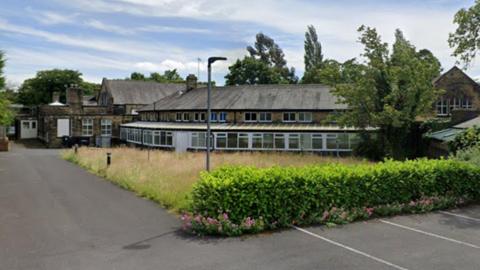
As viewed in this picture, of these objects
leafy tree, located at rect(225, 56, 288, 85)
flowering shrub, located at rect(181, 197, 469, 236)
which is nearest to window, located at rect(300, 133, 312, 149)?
flowering shrub, located at rect(181, 197, 469, 236)

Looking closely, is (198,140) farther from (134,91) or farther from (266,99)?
(134,91)

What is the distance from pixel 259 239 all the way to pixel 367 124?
20.9 meters

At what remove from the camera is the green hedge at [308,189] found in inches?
396

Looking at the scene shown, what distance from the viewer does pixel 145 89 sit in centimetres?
5734

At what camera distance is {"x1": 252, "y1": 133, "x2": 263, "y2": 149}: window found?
36.2m

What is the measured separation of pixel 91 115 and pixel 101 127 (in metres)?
1.87

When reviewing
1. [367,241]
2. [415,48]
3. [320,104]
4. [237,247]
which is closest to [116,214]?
[237,247]

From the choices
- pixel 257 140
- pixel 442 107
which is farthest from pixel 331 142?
pixel 442 107

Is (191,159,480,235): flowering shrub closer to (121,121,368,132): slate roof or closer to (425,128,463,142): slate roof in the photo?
(425,128,463,142): slate roof

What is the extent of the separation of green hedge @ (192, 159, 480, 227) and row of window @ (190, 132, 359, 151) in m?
21.6

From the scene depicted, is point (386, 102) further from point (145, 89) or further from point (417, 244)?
point (145, 89)

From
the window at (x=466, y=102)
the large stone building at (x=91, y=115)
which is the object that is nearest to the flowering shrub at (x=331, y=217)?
the window at (x=466, y=102)

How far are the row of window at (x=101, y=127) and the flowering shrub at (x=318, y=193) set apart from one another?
40619 mm

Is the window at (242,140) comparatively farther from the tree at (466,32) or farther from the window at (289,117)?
the tree at (466,32)
